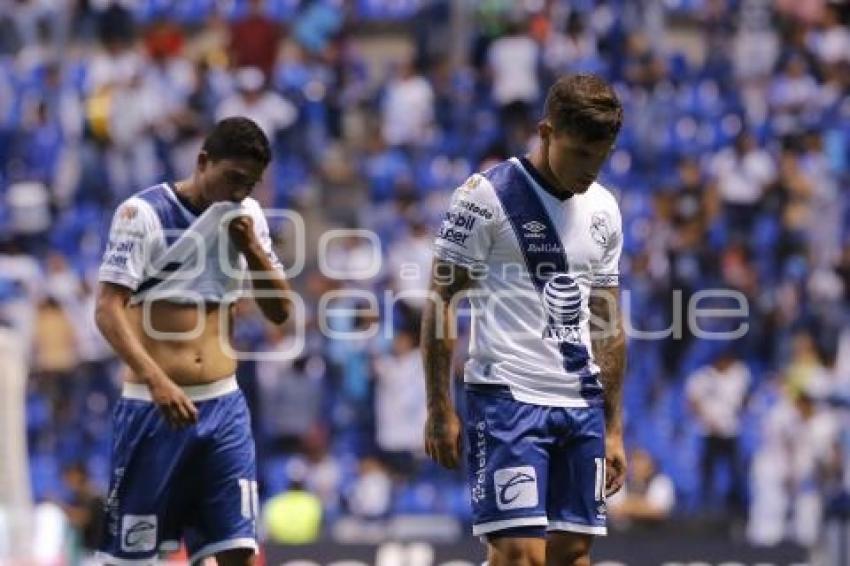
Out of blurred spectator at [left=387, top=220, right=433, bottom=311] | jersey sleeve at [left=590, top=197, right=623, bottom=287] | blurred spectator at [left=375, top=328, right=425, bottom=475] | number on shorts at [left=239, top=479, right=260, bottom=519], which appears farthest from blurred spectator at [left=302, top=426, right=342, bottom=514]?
jersey sleeve at [left=590, top=197, right=623, bottom=287]

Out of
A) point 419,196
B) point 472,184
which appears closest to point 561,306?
point 472,184

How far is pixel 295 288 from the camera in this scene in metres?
21.8

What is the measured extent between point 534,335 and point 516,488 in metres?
0.62

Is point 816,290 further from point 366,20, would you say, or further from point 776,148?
point 366,20

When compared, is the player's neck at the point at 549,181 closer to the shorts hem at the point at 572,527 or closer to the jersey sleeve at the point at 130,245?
the shorts hem at the point at 572,527

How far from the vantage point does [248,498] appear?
961 cm

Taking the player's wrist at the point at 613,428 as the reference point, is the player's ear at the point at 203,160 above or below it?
above

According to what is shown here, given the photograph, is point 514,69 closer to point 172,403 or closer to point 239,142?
point 239,142

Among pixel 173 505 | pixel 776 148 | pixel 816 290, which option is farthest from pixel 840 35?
pixel 173 505

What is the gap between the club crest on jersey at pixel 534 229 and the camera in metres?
8.66

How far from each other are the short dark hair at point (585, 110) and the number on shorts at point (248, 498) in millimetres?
2242

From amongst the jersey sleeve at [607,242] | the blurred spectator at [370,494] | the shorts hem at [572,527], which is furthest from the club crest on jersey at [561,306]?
the blurred spectator at [370,494]

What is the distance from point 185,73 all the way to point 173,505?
15497 millimetres

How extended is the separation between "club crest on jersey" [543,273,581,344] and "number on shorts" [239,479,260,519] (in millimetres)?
1695
